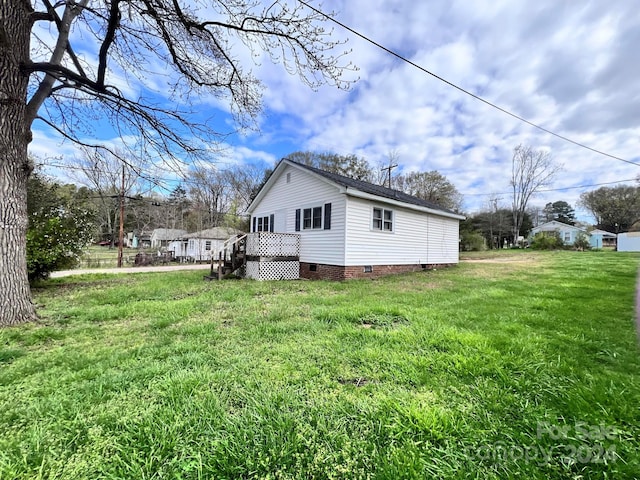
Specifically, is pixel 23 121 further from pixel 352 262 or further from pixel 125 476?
pixel 352 262

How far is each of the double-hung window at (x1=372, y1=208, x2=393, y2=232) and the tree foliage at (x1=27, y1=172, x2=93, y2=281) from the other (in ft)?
A: 35.0

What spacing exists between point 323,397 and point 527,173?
144 feet

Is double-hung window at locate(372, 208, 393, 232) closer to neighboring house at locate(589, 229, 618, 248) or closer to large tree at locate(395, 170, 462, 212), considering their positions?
large tree at locate(395, 170, 462, 212)

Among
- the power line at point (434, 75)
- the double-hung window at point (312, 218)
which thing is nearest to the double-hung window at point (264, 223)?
the double-hung window at point (312, 218)

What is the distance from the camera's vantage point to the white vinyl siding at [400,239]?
33.7 feet

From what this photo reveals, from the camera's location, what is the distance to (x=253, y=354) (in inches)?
131

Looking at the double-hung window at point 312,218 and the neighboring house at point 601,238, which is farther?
the neighboring house at point 601,238

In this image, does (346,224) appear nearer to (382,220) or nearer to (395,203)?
(382,220)

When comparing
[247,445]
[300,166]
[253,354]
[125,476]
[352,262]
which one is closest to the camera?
[125,476]

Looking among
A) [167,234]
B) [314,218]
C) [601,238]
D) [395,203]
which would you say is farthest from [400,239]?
[601,238]

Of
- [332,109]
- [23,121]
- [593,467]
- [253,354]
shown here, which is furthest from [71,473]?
[332,109]

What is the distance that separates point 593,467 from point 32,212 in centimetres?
1351

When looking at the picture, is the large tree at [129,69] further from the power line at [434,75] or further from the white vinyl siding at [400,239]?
the white vinyl siding at [400,239]

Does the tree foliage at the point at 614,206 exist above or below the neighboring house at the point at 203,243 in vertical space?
above
